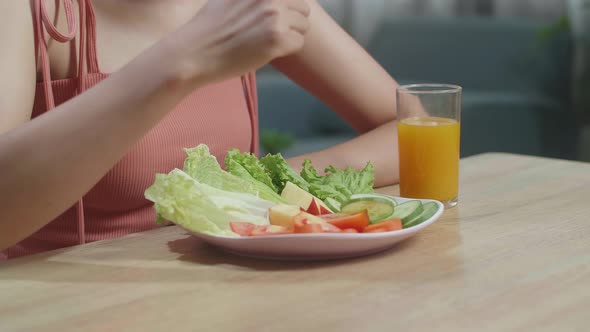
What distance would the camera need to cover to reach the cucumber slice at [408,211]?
0.96m

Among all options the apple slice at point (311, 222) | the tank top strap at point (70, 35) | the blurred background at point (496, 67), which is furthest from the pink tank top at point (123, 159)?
the blurred background at point (496, 67)

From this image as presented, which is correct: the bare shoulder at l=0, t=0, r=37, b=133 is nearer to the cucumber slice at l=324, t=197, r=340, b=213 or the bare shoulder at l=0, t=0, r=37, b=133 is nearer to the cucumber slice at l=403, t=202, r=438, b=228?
the cucumber slice at l=324, t=197, r=340, b=213

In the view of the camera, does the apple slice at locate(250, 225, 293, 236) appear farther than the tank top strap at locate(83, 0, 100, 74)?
No

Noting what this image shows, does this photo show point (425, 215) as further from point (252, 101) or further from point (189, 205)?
point (252, 101)

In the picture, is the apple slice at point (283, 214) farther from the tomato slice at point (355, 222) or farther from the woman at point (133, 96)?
the woman at point (133, 96)

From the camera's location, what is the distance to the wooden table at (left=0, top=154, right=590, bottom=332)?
0.73m

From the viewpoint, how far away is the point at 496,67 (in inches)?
152

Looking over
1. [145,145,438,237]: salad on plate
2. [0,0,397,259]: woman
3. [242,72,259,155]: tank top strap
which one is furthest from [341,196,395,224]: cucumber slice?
[242,72,259,155]: tank top strap

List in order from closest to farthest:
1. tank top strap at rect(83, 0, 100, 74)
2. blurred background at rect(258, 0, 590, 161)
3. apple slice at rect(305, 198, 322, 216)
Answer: apple slice at rect(305, 198, 322, 216)
tank top strap at rect(83, 0, 100, 74)
blurred background at rect(258, 0, 590, 161)

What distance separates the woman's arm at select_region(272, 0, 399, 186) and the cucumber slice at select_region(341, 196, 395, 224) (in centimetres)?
49

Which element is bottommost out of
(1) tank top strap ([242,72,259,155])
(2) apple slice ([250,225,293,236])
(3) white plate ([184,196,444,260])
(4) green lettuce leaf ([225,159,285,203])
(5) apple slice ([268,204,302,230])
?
(3) white plate ([184,196,444,260])

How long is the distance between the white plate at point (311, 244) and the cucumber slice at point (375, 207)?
41 mm

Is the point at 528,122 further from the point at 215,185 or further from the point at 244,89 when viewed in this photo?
the point at 215,185

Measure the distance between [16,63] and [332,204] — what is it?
48 cm
